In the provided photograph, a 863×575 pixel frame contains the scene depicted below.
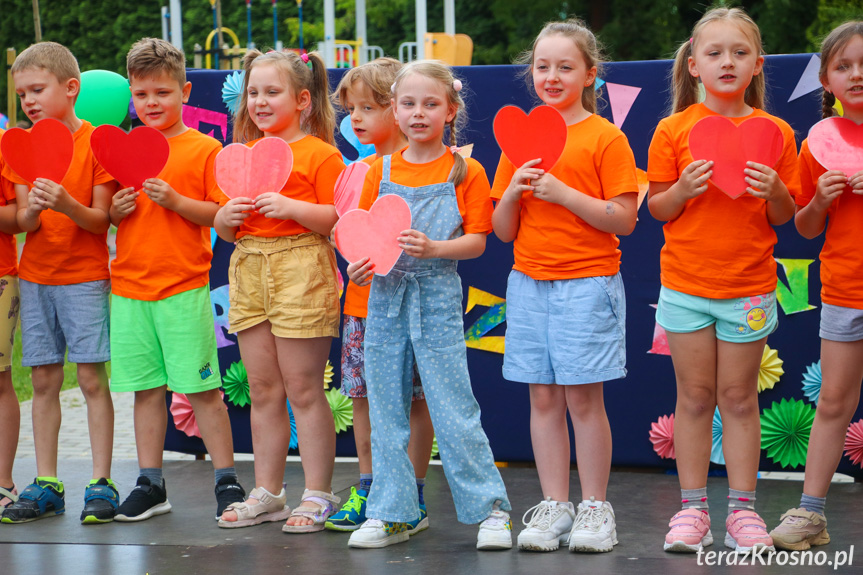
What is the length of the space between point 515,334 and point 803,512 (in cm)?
112

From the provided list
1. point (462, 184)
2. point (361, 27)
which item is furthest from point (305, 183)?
point (361, 27)

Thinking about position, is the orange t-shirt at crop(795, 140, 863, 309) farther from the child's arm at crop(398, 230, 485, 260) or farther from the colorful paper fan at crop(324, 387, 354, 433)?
the colorful paper fan at crop(324, 387, 354, 433)

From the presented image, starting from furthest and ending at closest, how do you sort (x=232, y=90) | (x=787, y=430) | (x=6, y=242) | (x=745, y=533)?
(x=232, y=90), (x=787, y=430), (x=6, y=242), (x=745, y=533)

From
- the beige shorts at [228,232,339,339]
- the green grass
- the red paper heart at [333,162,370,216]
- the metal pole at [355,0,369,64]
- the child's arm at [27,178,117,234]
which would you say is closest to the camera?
the red paper heart at [333,162,370,216]

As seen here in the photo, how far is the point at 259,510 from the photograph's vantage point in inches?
142

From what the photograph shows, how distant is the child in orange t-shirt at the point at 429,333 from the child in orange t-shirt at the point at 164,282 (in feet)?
2.56

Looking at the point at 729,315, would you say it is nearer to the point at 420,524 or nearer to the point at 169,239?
the point at 420,524

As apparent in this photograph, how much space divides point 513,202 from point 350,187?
59 cm

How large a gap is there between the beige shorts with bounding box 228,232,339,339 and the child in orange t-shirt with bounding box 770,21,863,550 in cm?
166

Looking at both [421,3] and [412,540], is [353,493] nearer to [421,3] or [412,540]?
[412,540]

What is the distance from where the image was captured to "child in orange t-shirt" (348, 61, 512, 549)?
320 cm

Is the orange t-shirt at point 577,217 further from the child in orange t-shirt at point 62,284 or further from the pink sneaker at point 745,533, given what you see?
the child in orange t-shirt at point 62,284

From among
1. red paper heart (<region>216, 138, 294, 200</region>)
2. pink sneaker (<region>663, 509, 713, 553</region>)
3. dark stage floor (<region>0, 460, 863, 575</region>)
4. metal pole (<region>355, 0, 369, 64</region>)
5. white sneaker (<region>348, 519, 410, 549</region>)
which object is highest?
metal pole (<region>355, 0, 369, 64</region>)

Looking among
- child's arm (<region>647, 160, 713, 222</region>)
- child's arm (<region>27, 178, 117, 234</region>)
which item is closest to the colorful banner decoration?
child's arm (<region>647, 160, 713, 222</region>)
